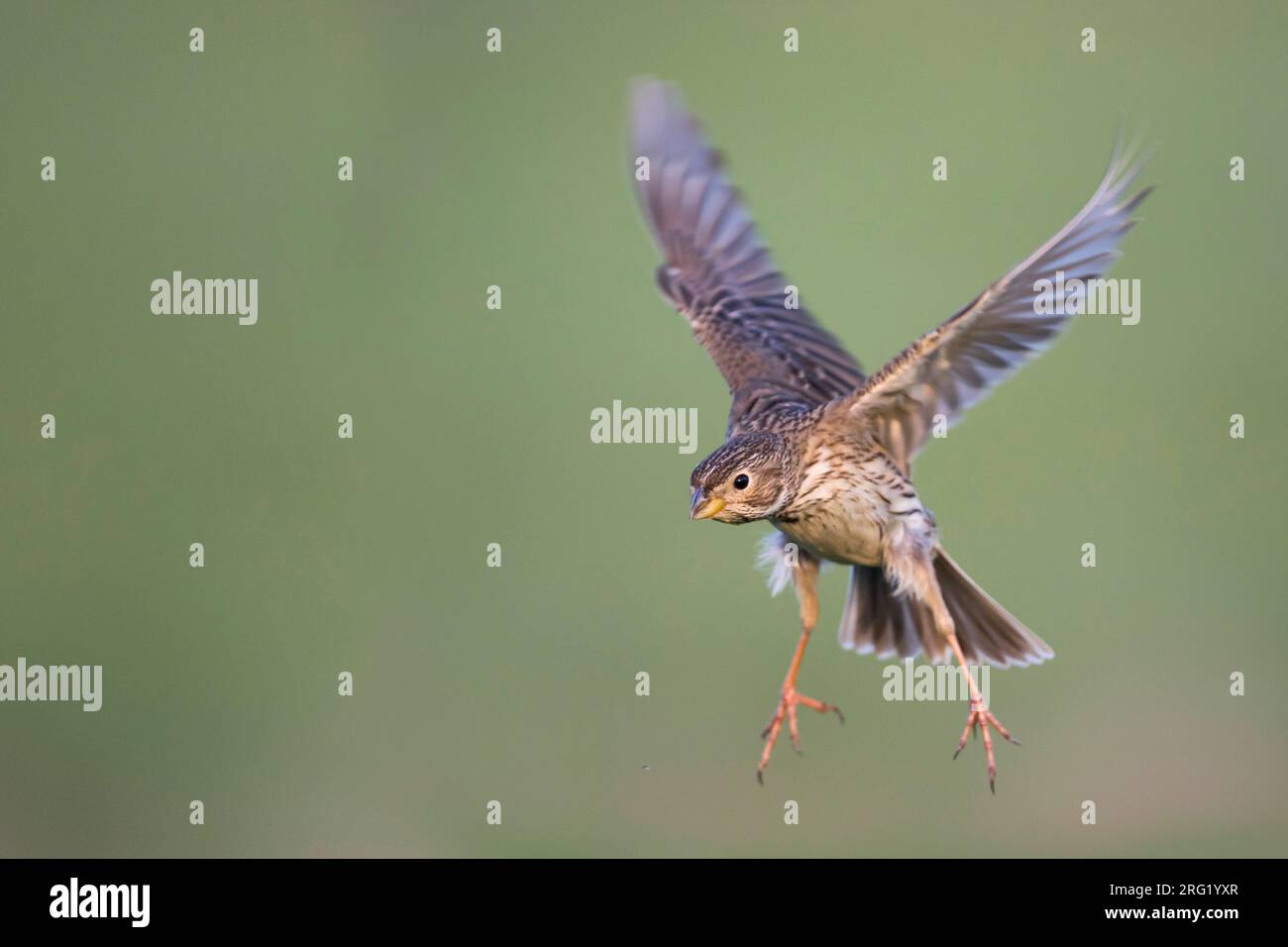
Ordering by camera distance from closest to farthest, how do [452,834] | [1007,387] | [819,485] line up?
[819,485], [452,834], [1007,387]

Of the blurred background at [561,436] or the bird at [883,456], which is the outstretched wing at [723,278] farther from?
the blurred background at [561,436]

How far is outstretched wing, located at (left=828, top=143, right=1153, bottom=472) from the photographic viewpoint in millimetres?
6898

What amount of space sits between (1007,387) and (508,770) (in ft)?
19.3

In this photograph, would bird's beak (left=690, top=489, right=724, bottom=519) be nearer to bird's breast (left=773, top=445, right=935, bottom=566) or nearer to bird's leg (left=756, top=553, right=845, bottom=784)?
bird's breast (left=773, top=445, right=935, bottom=566)

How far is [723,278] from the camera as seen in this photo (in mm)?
9742

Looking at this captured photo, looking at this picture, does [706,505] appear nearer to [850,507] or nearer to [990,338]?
[850,507]

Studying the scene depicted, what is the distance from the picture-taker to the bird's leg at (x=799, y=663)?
7.70 metres

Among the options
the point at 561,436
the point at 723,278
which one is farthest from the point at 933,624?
the point at 561,436

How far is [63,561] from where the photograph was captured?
1516 cm

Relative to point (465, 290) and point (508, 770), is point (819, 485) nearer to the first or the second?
point (508, 770)

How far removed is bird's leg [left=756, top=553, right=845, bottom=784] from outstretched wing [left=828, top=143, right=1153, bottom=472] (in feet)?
1.99

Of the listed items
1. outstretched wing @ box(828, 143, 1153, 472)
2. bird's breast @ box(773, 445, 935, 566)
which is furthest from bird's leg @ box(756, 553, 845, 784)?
outstretched wing @ box(828, 143, 1153, 472)

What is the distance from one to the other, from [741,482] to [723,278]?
2.93 m

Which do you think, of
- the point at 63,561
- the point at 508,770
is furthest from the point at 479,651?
the point at 63,561
